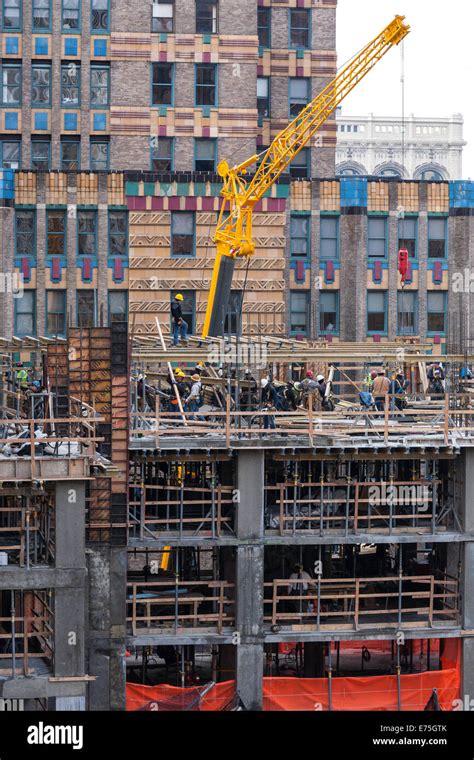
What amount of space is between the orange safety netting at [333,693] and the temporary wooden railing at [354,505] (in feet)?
13.7

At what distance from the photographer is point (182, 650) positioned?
4425 cm

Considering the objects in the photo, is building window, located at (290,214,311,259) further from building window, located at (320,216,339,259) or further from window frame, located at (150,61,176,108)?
window frame, located at (150,61,176,108)

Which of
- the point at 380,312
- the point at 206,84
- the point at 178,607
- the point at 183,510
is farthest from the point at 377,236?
the point at 178,607

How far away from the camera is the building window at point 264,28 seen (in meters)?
87.4

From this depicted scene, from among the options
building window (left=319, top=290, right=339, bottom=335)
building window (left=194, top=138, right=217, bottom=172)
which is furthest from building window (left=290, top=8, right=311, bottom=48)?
building window (left=319, top=290, right=339, bottom=335)

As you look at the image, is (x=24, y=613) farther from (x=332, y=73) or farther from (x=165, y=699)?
(x=332, y=73)

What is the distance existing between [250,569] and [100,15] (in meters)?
45.6

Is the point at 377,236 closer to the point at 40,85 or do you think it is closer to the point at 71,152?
the point at 71,152

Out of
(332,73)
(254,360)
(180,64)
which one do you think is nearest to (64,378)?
(254,360)

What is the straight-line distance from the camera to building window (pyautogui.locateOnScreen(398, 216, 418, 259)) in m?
77.7

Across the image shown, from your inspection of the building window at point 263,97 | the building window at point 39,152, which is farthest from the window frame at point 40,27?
the building window at point 263,97

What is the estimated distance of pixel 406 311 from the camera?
78.4m

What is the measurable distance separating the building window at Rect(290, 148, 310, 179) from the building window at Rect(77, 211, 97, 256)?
54.4ft

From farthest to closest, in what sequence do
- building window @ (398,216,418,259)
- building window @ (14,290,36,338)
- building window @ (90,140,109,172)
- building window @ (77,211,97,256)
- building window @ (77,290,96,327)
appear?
1. building window @ (90,140,109,172)
2. building window @ (398,216,418,259)
3. building window @ (77,211,97,256)
4. building window @ (14,290,36,338)
5. building window @ (77,290,96,327)
